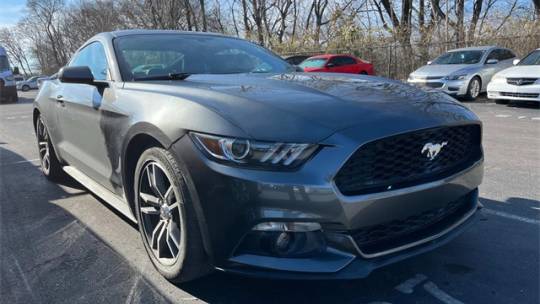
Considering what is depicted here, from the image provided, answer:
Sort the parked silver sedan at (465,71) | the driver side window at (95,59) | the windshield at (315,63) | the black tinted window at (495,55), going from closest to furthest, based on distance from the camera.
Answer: the driver side window at (95,59) → the parked silver sedan at (465,71) → the black tinted window at (495,55) → the windshield at (315,63)

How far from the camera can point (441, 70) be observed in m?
12.4

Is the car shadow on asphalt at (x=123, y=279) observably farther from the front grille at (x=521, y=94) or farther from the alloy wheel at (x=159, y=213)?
the front grille at (x=521, y=94)

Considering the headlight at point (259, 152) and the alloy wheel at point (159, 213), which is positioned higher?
the headlight at point (259, 152)

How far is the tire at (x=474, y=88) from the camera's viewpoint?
11961mm

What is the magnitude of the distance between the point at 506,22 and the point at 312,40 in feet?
35.2

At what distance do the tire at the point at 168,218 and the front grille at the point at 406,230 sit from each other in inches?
32.4

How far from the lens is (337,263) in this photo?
6.80ft

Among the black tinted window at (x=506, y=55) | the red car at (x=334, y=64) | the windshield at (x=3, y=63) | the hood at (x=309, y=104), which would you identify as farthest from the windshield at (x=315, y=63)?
the windshield at (x=3, y=63)

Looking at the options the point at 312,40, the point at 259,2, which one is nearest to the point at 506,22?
the point at 312,40

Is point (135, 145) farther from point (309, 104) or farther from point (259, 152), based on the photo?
point (309, 104)

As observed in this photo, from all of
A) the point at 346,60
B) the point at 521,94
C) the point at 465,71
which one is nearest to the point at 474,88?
the point at 465,71

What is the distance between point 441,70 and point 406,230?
11.2 meters

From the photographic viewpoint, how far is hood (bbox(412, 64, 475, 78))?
1211 centimetres

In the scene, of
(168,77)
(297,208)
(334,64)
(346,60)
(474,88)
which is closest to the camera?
(297,208)
